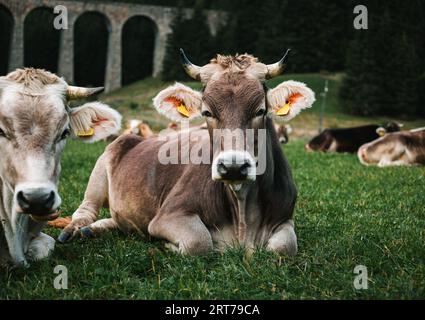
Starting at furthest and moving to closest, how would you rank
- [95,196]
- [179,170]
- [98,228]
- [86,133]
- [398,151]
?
[398,151]
[95,196]
[98,228]
[179,170]
[86,133]

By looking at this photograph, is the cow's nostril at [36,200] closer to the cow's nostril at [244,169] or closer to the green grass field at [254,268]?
the green grass field at [254,268]

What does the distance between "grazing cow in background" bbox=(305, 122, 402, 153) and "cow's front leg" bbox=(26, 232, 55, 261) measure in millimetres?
13853

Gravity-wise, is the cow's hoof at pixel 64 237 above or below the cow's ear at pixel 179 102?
below

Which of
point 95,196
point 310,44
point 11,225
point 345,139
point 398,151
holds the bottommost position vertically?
point 345,139

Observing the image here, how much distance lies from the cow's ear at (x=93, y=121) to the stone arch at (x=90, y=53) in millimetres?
60209

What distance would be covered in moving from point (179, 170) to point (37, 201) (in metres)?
2.14

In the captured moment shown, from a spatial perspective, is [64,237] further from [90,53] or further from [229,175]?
[90,53]

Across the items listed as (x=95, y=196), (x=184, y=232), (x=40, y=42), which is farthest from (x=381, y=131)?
(x=40, y=42)

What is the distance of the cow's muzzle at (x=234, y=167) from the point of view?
375cm

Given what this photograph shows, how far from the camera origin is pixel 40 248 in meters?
4.27

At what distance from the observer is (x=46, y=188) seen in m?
3.34

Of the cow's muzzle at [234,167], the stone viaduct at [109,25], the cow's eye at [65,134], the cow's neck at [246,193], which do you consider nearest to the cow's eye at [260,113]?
the cow's neck at [246,193]
